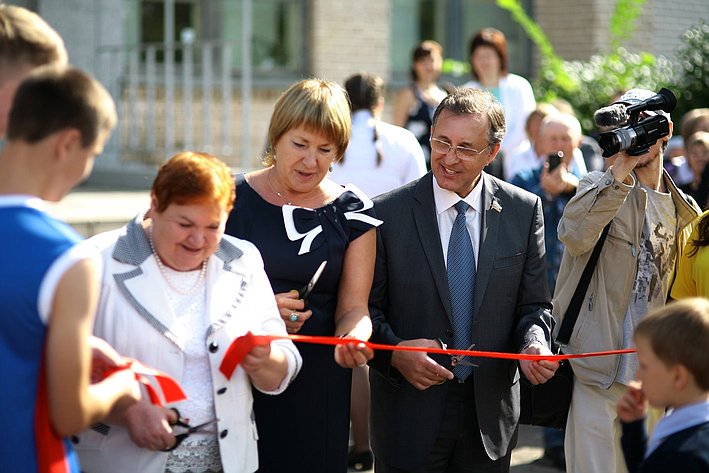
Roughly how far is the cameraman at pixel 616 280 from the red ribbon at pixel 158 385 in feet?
6.22

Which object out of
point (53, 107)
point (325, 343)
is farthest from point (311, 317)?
point (53, 107)

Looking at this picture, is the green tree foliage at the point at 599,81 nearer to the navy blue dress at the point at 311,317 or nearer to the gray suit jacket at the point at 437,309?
the gray suit jacket at the point at 437,309

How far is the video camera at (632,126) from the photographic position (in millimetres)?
4059

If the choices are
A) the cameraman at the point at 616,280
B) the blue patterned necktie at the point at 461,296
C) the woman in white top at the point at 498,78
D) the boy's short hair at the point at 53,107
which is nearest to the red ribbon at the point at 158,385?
the boy's short hair at the point at 53,107

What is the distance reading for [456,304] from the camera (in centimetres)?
418

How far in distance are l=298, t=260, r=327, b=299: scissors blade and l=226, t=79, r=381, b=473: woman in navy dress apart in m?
0.03

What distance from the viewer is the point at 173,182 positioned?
10.8 ft

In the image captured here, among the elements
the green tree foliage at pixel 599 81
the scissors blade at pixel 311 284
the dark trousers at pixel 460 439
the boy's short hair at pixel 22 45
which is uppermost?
the boy's short hair at pixel 22 45

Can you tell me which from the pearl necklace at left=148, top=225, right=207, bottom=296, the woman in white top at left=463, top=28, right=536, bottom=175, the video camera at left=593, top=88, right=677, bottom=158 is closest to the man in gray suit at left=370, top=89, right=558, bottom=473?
the video camera at left=593, top=88, right=677, bottom=158

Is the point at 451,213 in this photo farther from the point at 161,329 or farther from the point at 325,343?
the point at 161,329

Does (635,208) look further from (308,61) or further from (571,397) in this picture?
(308,61)

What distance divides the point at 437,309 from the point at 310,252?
22.8 inches

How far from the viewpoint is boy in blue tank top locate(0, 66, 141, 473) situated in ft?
8.66

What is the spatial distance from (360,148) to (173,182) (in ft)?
11.5
